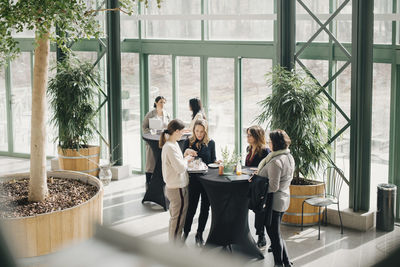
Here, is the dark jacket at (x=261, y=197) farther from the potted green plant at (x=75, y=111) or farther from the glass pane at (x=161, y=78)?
the potted green plant at (x=75, y=111)

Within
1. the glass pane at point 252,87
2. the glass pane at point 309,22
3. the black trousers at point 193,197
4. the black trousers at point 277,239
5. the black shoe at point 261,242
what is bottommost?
the black shoe at point 261,242

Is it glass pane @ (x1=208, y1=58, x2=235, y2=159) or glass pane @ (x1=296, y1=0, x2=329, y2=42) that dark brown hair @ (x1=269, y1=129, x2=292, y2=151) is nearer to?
glass pane @ (x1=296, y1=0, x2=329, y2=42)

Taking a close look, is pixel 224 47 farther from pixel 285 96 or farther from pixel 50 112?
pixel 50 112

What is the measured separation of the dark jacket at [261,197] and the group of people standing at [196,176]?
0.05m

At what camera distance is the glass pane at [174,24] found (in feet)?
30.4

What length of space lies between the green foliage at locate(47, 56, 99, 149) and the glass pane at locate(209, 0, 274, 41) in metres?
2.34

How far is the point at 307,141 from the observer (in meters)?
7.03

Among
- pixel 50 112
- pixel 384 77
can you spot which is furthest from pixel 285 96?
pixel 50 112

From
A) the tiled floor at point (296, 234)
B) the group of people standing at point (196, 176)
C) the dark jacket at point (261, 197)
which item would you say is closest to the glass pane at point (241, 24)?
the group of people standing at point (196, 176)

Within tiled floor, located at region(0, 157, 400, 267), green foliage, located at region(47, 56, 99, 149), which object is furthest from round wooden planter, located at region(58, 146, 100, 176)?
tiled floor, located at region(0, 157, 400, 267)

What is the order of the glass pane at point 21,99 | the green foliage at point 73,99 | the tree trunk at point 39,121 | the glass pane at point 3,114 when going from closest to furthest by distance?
the tree trunk at point 39,121, the green foliage at point 73,99, the glass pane at point 21,99, the glass pane at point 3,114

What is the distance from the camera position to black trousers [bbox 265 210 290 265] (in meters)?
5.66

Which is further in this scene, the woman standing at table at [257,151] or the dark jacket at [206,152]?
the dark jacket at [206,152]

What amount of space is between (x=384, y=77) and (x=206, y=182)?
9.78 feet
